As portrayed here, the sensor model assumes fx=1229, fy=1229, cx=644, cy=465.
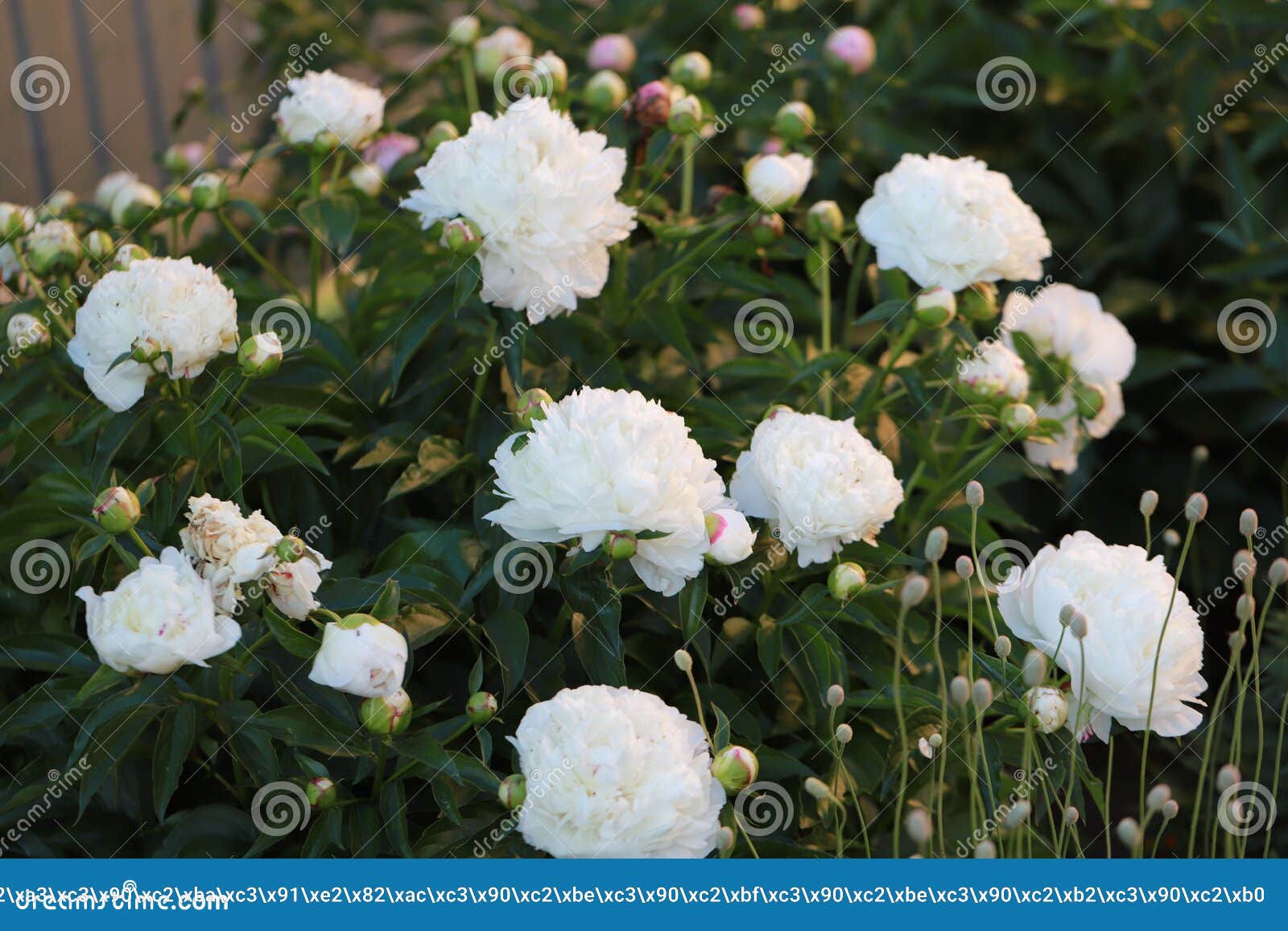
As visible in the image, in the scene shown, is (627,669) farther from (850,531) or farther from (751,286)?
(751,286)

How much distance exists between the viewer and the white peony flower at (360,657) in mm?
1059

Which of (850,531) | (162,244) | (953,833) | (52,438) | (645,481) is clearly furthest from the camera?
(162,244)

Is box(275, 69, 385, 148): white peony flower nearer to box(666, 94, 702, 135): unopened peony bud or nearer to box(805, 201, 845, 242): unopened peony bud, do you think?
box(666, 94, 702, 135): unopened peony bud

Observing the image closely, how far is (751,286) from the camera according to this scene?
1646 millimetres

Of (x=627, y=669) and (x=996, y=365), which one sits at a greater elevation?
(x=996, y=365)

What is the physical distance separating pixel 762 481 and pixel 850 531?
10 centimetres

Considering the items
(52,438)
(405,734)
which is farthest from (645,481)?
(52,438)

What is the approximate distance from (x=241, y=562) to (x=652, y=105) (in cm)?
87

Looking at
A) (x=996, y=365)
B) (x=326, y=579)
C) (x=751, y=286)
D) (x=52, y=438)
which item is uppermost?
(x=996, y=365)
